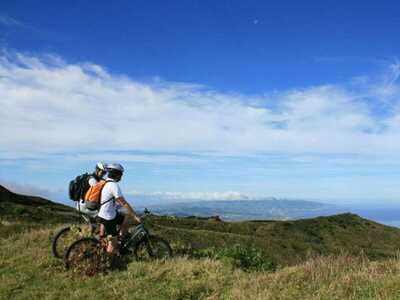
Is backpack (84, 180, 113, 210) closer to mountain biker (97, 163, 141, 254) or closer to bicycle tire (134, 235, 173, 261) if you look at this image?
mountain biker (97, 163, 141, 254)

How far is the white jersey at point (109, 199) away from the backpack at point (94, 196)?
0.37 meters

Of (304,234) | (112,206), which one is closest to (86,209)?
(112,206)

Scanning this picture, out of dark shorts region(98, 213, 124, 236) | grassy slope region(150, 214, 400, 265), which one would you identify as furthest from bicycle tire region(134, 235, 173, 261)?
grassy slope region(150, 214, 400, 265)

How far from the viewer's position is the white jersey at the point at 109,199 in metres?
13.2

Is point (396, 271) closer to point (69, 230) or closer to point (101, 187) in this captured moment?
point (101, 187)

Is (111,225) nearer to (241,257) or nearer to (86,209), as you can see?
(86,209)

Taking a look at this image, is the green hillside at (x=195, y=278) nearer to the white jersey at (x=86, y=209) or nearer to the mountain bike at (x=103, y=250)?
the mountain bike at (x=103, y=250)

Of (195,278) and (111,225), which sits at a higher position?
(111,225)

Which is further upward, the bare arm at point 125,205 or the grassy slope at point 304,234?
the bare arm at point 125,205

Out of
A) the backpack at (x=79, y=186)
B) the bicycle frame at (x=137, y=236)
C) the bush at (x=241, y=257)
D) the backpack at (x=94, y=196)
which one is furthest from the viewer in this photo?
the bush at (x=241, y=257)

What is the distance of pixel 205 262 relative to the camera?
13.3 meters

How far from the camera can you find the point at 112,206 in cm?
1352

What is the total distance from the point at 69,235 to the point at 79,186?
65.1 inches

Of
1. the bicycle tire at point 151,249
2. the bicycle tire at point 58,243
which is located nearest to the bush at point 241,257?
the bicycle tire at point 151,249
